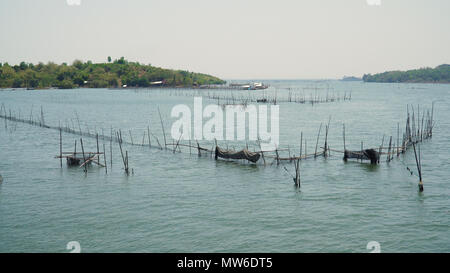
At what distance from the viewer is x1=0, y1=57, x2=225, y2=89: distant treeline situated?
152 metres

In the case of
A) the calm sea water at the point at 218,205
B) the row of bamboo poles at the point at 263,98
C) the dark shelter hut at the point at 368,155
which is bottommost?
the calm sea water at the point at 218,205

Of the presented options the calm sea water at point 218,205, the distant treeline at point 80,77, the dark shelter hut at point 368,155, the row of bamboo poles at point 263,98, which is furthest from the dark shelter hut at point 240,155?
the distant treeline at point 80,77

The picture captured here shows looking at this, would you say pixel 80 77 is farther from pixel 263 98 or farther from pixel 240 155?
pixel 240 155

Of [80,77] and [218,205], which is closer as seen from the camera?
[218,205]

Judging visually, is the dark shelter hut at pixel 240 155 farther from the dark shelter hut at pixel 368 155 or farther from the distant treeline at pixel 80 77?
the distant treeline at pixel 80 77

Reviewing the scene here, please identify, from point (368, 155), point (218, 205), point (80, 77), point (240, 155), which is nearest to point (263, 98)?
point (368, 155)

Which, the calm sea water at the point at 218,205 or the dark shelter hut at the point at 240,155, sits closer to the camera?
the calm sea water at the point at 218,205

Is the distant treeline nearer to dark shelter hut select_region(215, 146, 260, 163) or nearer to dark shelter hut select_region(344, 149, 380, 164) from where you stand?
dark shelter hut select_region(215, 146, 260, 163)

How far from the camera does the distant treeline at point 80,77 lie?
15227 cm

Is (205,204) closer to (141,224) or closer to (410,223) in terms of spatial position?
(141,224)

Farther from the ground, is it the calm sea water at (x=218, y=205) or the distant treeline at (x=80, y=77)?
the distant treeline at (x=80, y=77)

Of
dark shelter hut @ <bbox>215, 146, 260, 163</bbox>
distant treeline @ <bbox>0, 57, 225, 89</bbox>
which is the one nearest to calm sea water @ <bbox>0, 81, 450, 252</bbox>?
dark shelter hut @ <bbox>215, 146, 260, 163</bbox>

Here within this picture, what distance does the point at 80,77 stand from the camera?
532ft

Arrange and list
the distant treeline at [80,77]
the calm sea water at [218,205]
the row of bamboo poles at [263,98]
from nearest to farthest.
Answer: the calm sea water at [218,205] → the row of bamboo poles at [263,98] → the distant treeline at [80,77]
